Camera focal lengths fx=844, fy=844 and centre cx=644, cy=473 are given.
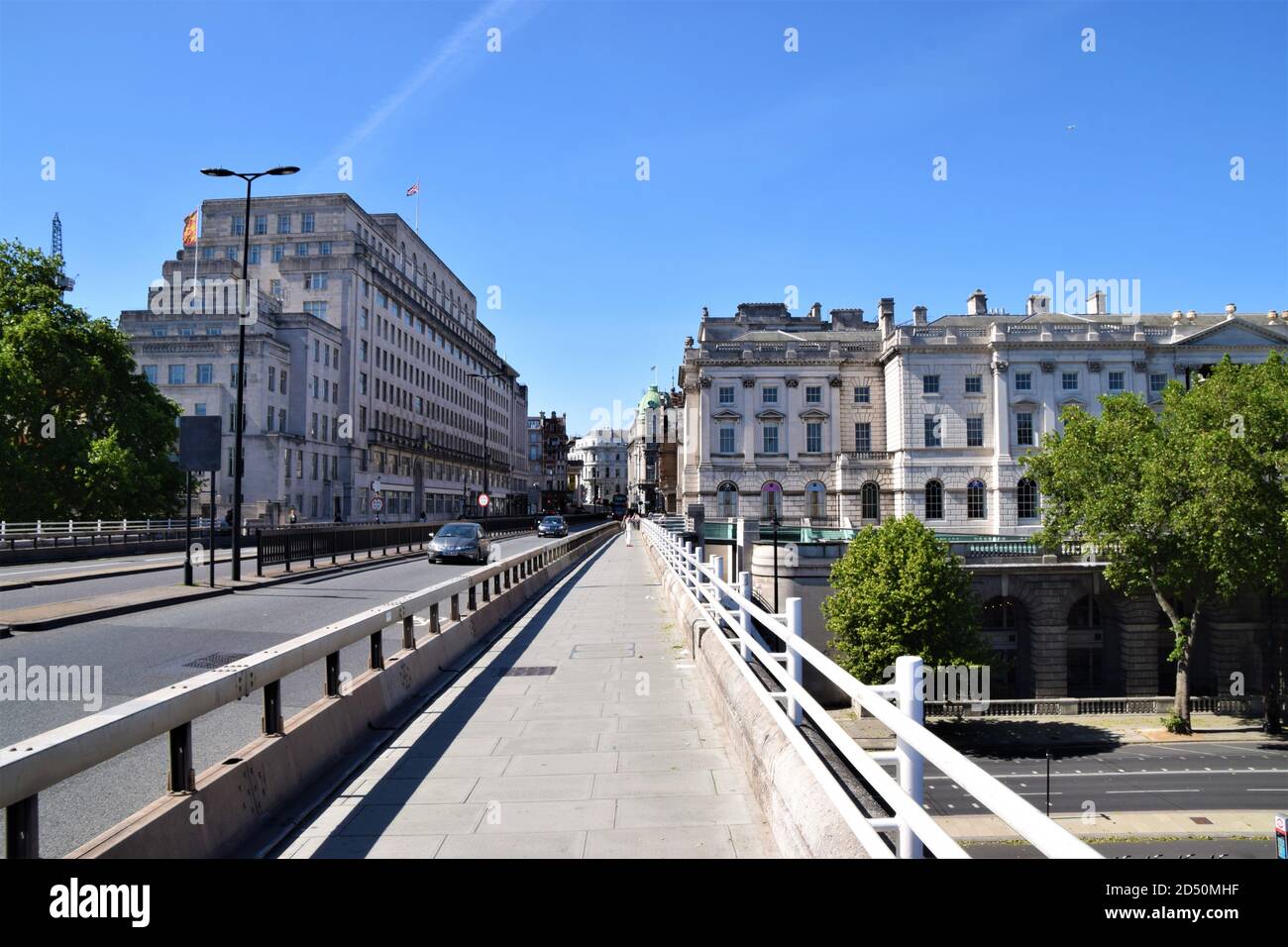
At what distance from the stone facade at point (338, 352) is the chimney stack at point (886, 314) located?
35921mm

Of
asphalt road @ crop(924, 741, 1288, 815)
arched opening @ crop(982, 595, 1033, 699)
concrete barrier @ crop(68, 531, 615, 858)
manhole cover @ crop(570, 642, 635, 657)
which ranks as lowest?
asphalt road @ crop(924, 741, 1288, 815)

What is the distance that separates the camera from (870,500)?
71812mm

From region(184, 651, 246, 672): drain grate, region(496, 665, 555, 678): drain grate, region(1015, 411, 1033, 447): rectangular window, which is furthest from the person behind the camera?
region(1015, 411, 1033, 447): rectangular window

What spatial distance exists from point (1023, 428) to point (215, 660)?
2754 inches

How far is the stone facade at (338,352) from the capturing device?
6378 cm

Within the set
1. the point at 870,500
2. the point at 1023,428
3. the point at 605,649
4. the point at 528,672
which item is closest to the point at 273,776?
the point at 528,672

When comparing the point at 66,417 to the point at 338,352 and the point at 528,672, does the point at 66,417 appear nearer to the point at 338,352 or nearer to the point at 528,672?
the point at 338,352

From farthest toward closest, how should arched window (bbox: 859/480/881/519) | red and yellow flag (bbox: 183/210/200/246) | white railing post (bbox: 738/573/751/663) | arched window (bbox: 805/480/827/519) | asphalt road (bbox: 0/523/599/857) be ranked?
arched window (bbox: 805/480/827/519), arched window (bbox: 859/480/881/519), red and yellow flag (bbox: 183/210/200/246), white railing post (bbox: 738/573/751/663), asphalt road (bbox: 0/523/599/857)

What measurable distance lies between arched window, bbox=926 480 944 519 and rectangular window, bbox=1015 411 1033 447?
7.76m

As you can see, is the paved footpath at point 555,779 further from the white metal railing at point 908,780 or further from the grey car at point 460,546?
the grey car at point 460,546

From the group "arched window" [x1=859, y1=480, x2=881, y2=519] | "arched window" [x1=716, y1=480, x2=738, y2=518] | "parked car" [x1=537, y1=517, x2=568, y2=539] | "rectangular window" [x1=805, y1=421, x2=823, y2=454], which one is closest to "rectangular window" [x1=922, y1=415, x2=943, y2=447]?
"arched window" [x1=859, y1=480, x2=881, y2=519]

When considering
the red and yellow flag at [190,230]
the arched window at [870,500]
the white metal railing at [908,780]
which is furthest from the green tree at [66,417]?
the arched window at [870,500]

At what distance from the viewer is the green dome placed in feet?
617

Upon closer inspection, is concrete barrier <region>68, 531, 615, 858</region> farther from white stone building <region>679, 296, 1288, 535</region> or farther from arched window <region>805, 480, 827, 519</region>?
arched window <region>805, 480, 827, 519</region>
